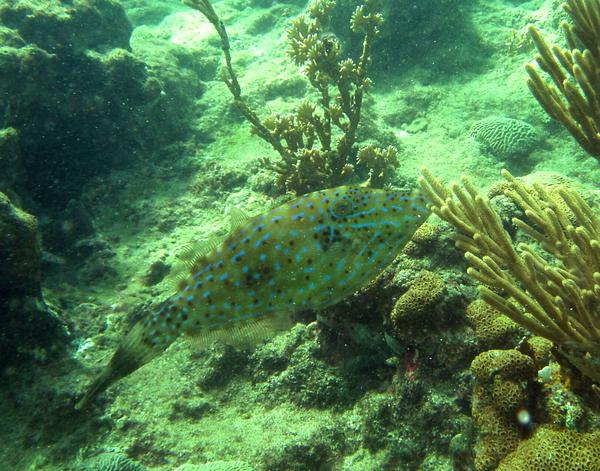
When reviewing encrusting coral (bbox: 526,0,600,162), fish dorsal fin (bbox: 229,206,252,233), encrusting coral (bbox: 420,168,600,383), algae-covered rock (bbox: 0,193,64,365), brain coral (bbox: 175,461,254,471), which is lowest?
brain coral (bbox: 175,461,254,471)

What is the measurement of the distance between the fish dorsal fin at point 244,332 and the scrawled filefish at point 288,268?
1.2 inches

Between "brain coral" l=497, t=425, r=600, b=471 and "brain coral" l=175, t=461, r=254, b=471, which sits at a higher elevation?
"brain coral" l=497, t=425, r=600, b=471

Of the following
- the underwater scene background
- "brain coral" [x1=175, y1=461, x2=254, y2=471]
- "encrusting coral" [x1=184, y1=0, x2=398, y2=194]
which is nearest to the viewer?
the underwater scene background

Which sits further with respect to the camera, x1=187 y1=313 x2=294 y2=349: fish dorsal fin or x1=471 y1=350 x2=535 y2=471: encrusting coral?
x1=187 y1=313 x2=294 y2=349: fish dorsal fin

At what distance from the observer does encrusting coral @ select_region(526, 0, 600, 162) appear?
9.66 ft

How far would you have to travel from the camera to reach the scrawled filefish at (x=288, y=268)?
2648mm

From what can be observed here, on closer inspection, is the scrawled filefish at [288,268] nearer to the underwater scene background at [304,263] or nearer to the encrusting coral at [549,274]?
the underwater scene background at [304,263]

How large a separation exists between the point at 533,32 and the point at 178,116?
291 inches

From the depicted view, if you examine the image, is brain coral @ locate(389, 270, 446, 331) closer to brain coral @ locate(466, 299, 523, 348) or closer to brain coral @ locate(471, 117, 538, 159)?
brain coral @ locate(466, 299, 523, 348)

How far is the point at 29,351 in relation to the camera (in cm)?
434

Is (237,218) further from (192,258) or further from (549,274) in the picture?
(549,274)

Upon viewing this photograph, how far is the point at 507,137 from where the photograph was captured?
6863 millimetres

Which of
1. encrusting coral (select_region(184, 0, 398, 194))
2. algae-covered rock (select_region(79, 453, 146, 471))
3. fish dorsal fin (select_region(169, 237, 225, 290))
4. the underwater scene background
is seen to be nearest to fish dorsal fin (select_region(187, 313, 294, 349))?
the underwater scene background

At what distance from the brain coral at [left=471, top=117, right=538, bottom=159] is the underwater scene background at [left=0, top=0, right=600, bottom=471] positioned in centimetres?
4
